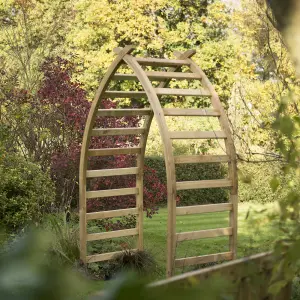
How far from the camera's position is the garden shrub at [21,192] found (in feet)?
22.1

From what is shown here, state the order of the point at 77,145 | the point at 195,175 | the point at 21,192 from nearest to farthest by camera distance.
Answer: the point at 21,192
the point at 77,145
the point at 195,175

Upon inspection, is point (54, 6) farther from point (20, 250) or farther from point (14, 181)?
point (20, 250)

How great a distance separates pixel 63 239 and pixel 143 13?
49.7ft

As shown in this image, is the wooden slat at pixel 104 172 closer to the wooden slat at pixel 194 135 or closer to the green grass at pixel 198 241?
the green grass at pixel 198 241

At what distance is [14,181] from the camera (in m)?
7.00

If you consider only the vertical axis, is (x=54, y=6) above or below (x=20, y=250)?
above

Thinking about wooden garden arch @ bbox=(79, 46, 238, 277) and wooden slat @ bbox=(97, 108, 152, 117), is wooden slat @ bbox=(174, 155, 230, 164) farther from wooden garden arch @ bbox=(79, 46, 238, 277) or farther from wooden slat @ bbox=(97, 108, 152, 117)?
wooden slat @ bbox=(97, 108, 152, 117)

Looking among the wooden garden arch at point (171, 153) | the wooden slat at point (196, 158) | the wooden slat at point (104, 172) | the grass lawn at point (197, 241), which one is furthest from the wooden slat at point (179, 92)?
the grass lawn at point (197, 241)

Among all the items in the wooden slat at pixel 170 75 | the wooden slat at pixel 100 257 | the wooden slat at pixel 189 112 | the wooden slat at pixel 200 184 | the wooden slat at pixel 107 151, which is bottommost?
the wooden slat at pixel 100 257

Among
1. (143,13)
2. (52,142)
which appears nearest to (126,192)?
Answer: (52,142)

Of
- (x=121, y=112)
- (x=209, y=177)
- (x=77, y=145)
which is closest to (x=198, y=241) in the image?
(x=77, y=145)

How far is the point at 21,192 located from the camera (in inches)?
283

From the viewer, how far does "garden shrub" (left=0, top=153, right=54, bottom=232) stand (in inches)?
265

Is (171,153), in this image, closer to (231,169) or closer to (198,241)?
(231,169)
